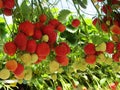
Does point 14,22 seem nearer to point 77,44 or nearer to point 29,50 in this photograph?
point 29,50

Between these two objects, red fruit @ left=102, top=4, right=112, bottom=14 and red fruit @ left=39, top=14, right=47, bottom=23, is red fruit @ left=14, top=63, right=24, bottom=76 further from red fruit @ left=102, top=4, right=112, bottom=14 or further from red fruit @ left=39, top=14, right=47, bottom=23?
red fruit @ left=102, top=4, right=112, bottom=14

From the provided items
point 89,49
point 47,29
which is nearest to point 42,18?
point 47,29

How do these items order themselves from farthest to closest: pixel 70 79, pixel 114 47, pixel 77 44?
1. pixel 70 79
2. pixel 77 44
3. pixel 114 47

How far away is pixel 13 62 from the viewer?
0.83 m

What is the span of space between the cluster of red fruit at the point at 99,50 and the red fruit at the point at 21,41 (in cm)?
25

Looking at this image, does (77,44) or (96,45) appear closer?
(96,45)

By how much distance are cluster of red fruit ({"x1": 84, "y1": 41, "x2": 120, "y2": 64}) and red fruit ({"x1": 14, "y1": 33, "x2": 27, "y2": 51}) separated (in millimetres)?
254

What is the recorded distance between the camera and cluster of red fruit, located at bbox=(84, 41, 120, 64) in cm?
100

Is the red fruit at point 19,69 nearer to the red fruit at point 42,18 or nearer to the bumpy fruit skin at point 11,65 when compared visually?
the bumpy fruit skin at point 11,65

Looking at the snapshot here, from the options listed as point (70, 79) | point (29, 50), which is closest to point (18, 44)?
point (29, 50)

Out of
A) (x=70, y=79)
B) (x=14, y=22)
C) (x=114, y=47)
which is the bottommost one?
(x=70, y=79)

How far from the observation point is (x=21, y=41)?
782 mm

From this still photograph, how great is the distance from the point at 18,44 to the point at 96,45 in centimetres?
31

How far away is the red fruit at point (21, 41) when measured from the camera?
2.57 feet
